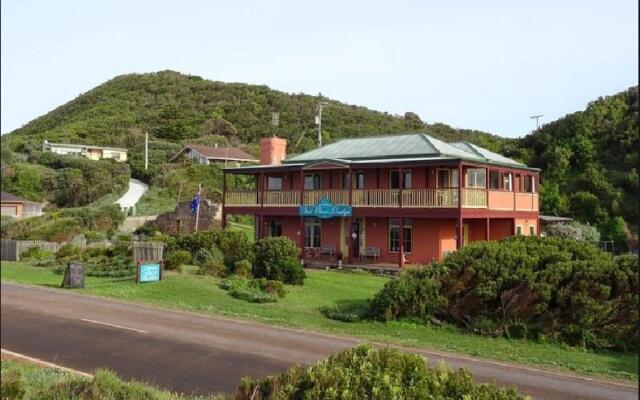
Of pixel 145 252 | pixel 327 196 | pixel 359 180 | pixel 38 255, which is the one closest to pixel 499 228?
pixel 359 180

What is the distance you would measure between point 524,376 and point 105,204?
104 feet

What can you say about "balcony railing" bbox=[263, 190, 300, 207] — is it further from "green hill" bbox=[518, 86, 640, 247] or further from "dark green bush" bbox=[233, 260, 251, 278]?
"green hill" bbox=[518, 86, 640, 247]

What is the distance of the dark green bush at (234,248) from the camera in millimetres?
27609

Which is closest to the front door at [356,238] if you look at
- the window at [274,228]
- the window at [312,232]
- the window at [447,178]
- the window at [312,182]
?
the window at [312,232]

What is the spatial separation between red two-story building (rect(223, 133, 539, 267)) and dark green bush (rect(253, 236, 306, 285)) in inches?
280

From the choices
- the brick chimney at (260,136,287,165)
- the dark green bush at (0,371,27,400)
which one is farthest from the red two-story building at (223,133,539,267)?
the dark green bush at (0,371,27,400)

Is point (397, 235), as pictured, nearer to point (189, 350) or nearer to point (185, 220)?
point (185, 220)

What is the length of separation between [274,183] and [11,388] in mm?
35507

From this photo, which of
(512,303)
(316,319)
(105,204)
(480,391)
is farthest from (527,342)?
(105,204)

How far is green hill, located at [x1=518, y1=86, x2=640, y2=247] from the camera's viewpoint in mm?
46938

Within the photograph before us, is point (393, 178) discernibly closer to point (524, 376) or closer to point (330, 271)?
point (330, 271)

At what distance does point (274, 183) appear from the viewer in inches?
1587

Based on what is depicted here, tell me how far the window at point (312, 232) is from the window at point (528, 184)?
12.2m

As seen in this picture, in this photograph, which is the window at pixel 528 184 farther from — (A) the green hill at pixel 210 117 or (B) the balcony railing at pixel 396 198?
(A) the green hill at pixel 210 117
